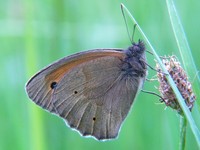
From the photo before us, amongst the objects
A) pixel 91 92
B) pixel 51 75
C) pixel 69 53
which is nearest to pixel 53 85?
pixel 51 75

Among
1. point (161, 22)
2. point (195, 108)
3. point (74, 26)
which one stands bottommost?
point (195, 108)

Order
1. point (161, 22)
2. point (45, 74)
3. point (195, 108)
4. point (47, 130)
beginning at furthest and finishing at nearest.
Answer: point (161, 22) < point (45, 74) < point (47, 130) < point (195, 108)

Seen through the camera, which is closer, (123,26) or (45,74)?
(45,74)

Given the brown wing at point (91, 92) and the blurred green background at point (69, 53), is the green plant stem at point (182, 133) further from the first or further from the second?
the brown wing at point (91, 92)

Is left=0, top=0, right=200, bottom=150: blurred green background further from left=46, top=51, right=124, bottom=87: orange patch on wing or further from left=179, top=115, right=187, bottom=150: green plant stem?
left=179, top=115, right=187, bottom=150: green plant stem

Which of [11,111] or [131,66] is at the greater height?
[131,66]

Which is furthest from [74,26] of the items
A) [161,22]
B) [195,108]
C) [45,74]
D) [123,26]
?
[195,108]

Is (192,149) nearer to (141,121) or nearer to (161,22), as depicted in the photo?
(141,121)
